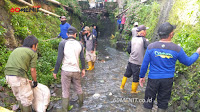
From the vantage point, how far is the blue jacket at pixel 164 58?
261cm

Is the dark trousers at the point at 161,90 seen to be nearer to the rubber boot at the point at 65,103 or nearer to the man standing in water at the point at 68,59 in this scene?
the man standing in water at the point at 68,59

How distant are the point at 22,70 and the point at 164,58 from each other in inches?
117

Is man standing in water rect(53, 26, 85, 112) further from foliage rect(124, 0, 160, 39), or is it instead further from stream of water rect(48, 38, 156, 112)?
foliage rect(124, 0, 160, 39)

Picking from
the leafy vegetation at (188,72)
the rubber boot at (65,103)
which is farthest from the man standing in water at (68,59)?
the leafy vegetation at (188,72)

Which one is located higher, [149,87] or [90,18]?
[90,18]

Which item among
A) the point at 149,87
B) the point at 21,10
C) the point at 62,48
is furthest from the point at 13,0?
the point at 149,87

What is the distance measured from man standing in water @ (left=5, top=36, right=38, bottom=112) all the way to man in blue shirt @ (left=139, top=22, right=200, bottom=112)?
2.56 metres

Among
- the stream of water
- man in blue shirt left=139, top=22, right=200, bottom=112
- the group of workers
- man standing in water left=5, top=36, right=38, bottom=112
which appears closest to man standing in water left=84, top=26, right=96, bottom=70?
the stream of water

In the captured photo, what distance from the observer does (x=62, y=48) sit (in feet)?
11.5

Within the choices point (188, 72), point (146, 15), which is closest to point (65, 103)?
point (188, 72)

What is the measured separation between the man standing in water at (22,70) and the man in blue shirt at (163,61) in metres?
2.56

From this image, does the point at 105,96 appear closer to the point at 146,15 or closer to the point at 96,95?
the point at 96,95

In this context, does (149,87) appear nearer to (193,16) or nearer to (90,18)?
(193,16)

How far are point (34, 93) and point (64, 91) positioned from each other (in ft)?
2.43
